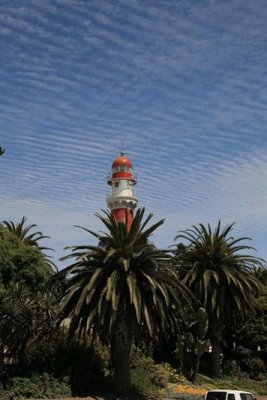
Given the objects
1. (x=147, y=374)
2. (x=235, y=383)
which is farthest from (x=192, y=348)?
(x=235, y=383)

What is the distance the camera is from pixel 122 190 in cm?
6166

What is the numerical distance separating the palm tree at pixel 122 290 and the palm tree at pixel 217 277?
9978mm

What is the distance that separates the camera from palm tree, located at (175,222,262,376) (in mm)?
39500

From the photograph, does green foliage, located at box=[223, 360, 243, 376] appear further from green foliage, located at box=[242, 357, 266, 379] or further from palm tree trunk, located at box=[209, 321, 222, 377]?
palm tree trunk, located at box=[209, 321, 222, 377]

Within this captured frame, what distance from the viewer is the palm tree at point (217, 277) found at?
39.5 metres

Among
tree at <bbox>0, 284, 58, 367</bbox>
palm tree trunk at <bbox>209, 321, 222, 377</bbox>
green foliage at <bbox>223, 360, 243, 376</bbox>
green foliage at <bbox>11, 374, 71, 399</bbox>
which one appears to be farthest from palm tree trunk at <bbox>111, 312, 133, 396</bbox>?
green foliage at <bbox>223, 360, 243, 376</bbox>

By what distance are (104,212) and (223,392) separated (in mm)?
11832

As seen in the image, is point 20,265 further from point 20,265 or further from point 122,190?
point 122,190

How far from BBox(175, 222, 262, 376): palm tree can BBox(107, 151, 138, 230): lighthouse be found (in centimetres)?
1988

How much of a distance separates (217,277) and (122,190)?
959 inches

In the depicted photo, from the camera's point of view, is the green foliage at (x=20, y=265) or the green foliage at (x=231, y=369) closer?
the green foliage at (x=20, y=265)

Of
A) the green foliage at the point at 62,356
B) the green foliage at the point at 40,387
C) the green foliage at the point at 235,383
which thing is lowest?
the green foliage at the point at 40,387

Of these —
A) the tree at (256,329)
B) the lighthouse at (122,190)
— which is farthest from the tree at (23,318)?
the lighthouse at (122,190)

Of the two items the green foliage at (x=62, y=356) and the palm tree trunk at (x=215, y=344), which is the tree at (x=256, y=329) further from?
the green foliage at (x=62, y=356)
